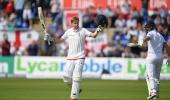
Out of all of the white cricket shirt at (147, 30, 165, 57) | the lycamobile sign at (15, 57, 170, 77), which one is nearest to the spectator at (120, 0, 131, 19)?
the lycamobile sign at (15, 57, 170, 77)

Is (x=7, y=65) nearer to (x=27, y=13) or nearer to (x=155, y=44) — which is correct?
(x=27, y=13)

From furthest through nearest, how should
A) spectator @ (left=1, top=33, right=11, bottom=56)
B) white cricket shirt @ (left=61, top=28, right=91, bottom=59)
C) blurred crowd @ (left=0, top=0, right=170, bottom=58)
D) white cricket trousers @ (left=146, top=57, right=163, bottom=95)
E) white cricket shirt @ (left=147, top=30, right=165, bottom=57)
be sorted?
1. spectator @ (left=1, top=33, right=11, bottom=56)
2. blurred crowd @ (left=0, top=0, right=170, bottom=58)
3. white cricket shirt @ (left=147, top=30, right=165, bottom=57)
4. white cricket trousers @ (left=146, top=57, right=163, bottom=95)
5. white cricket shirt @ (left=61, top=28, right=91, bottom=59)

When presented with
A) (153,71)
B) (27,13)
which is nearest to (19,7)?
(27,13)

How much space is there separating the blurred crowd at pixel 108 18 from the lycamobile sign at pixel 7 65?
1.10 m

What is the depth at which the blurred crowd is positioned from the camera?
114 feet

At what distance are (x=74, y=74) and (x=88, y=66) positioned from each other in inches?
588

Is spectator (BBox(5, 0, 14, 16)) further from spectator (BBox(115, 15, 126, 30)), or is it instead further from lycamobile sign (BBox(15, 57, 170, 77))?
spectator (BBox(115, 15, 126, 30))

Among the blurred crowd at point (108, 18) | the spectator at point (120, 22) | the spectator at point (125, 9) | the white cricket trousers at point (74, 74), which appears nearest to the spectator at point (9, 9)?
the blurred crowd at point (108, 18)

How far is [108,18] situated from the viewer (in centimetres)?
3619

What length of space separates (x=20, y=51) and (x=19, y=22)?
1.93 metres

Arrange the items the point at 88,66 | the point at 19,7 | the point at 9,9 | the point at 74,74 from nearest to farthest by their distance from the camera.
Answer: the point at 74,74 → the point at 88,66 → the point at 19,7 → the point at 9,9

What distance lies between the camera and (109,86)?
27.5 m

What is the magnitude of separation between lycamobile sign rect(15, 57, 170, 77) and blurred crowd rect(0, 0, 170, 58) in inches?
46.7

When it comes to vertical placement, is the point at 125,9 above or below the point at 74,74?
above
